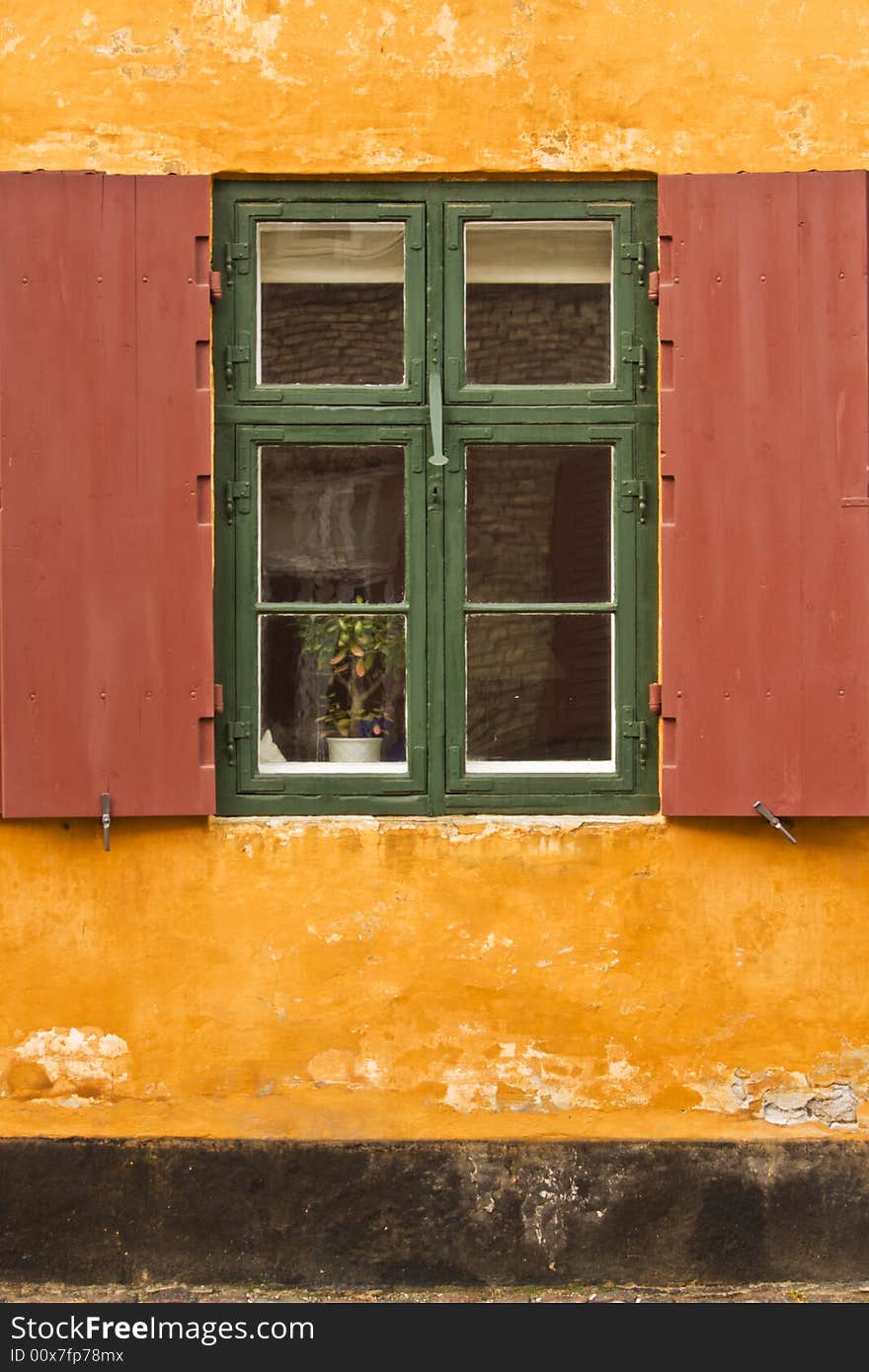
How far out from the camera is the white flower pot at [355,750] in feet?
14.0

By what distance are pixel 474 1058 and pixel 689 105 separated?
2.71m

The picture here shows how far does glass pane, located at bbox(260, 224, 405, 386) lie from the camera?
4.23 meters

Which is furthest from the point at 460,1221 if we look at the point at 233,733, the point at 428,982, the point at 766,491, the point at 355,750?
the point at 766,491

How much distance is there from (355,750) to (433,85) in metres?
1.87

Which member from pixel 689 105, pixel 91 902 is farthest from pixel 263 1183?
pixel 689 105

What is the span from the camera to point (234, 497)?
13.7 feet

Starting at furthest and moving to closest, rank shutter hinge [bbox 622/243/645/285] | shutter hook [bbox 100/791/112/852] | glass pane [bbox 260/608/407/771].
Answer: glass pane [bbox 260/608/407/771] < shutter hinge [bbox 622/243/645/285] < shutter hook [bbox 100/791/112/852]

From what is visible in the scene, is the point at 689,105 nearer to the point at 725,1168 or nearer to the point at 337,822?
the point at 337,822

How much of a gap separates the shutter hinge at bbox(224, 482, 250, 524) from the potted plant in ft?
1.20

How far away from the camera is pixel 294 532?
14.0 feet

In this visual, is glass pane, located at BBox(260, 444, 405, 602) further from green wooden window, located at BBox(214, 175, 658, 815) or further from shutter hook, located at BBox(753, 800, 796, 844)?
shutter hook, located at BBox(753, 800, 796, 844)

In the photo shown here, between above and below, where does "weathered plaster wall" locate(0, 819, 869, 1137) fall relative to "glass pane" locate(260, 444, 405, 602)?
below

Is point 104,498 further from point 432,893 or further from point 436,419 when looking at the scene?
point 432,893

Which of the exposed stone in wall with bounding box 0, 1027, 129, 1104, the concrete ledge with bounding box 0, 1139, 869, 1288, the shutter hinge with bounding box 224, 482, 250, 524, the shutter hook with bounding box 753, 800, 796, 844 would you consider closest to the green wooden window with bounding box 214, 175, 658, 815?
the shutter hinge with bounding box 224, 482, 250, 524
